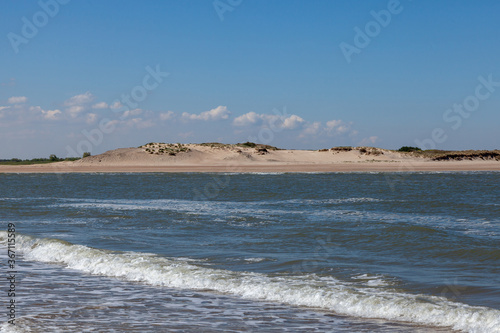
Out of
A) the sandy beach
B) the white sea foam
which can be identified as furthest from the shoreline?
the white sea foam

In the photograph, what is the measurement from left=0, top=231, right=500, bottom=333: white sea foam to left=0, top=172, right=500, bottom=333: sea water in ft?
0.07

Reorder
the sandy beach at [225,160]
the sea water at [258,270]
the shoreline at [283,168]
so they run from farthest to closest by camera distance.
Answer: the sandy beach at [225,160] → the shoreline at [283,168] → the sea water at [258,270]

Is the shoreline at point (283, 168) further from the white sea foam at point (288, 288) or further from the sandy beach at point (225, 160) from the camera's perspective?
the white sea foam at point (288, 288)

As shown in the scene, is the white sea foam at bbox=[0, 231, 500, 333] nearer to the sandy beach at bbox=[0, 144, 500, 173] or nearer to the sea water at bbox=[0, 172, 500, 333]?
the sea water at bbox=[0, 172, 500, 333]

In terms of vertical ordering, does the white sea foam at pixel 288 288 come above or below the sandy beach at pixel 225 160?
below

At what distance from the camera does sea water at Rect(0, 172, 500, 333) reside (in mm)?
7672

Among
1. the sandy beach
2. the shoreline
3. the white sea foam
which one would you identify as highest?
the sandy beach

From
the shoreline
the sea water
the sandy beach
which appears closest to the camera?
the sea water

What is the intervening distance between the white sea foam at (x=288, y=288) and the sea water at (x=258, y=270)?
0.02m

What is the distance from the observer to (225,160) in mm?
A: 83500

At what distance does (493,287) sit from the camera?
9.16m

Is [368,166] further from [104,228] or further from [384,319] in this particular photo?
[384,319]

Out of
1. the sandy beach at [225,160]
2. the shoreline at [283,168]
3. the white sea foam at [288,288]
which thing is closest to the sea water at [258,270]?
the white sea foam at [288,288]

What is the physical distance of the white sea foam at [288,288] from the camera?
7.71 metres
